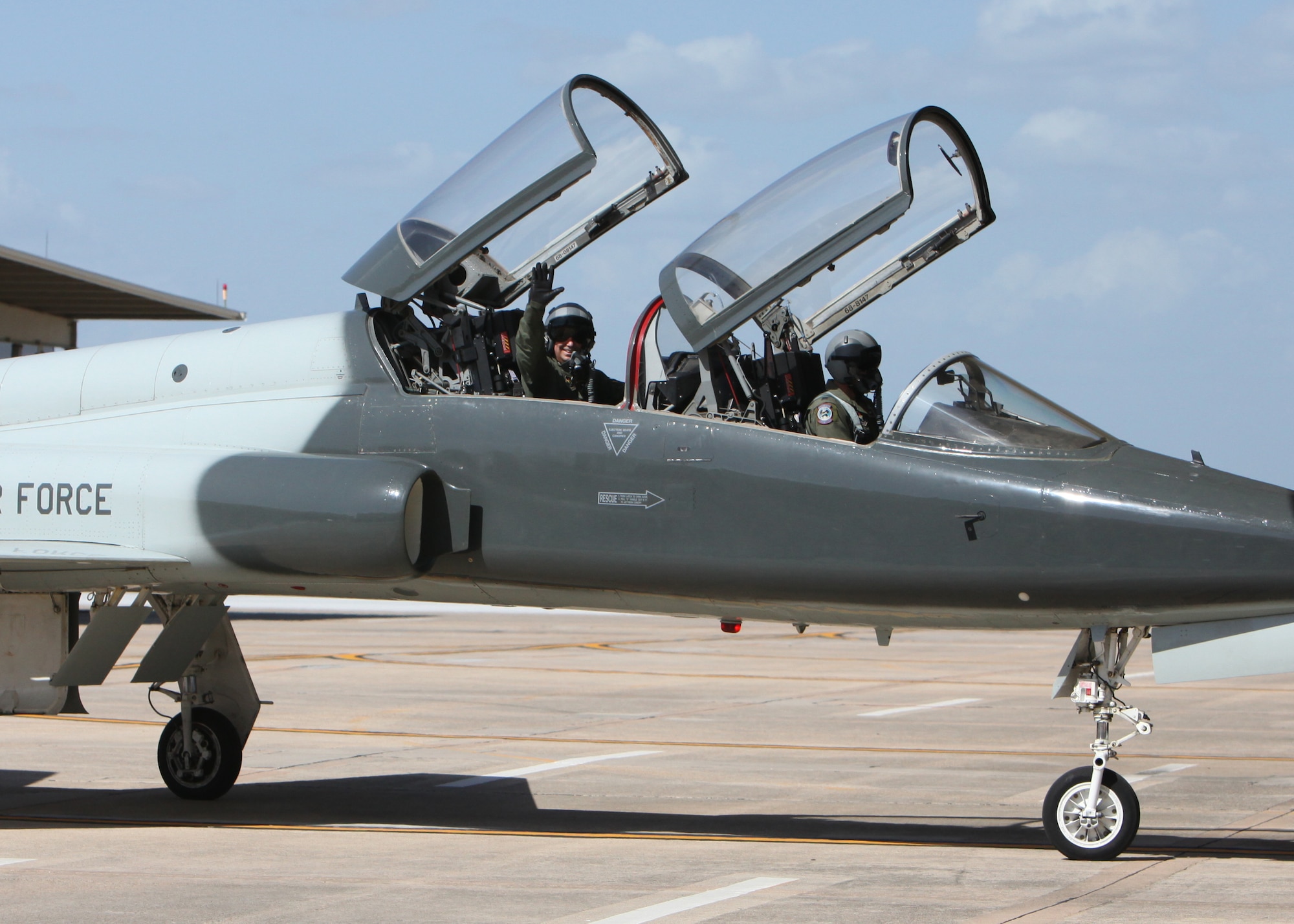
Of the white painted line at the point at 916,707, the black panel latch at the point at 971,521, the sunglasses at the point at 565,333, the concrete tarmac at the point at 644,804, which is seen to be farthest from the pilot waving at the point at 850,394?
the white painted line at the point at 916,707

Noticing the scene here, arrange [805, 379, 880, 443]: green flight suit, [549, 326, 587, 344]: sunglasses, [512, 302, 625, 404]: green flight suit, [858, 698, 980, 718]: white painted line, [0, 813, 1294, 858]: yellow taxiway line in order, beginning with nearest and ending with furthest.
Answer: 1. [805, 379, 880, 443]: green flight suit
2. [0, 813, 1294, 858]: yellow taxiway line
3. [512, 302, 625, 404]: green flight suit
4. [549, 326, 587, 344]: sunglasses
5. [858, 698, 980, 718]: white painted line

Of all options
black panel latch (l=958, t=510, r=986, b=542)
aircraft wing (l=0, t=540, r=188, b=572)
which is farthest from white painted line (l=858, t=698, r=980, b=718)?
aircraft wing (l=0, t=540, r=188, b=572)

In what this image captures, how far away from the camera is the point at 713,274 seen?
848 cm

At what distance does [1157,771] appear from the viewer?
A: 11930mm

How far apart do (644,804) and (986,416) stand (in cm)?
387

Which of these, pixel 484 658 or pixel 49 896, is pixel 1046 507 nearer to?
pixel 49 896

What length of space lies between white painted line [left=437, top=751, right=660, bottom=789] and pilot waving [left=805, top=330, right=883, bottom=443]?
433cm

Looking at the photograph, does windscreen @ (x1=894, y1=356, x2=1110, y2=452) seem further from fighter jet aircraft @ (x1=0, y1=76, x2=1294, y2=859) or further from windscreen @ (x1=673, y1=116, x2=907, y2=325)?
windscreen @ (x1=673, y1=116, x2=907, y2=325)

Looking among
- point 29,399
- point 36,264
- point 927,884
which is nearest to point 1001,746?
point 927,884

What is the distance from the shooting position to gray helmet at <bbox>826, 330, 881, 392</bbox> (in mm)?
8609

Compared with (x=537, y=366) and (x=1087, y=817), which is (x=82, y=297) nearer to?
(x=537, y=366)

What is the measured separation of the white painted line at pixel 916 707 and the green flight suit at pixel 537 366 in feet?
26.2

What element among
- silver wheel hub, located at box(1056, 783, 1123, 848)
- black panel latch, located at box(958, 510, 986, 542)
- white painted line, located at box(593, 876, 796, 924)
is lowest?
white painted line, located at box(593, 876, 796, 924)

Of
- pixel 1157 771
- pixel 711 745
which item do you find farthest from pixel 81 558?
pixel 1157 771
